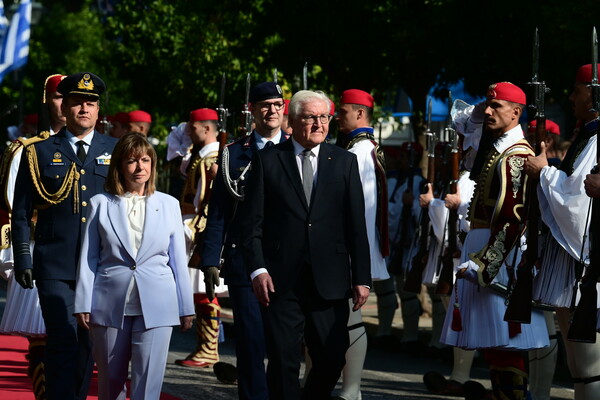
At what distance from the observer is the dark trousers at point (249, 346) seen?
28.1 ft

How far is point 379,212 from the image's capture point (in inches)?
384

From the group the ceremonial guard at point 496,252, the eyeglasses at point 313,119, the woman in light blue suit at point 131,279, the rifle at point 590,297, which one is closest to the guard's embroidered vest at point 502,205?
the ceremonial guard at point 496,252

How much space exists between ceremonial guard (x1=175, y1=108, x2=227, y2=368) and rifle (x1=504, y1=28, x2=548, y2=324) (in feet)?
13.2

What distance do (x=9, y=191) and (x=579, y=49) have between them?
6.39 m

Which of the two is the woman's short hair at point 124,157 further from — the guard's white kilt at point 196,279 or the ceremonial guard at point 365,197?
the guard's white kilt at point 196,279

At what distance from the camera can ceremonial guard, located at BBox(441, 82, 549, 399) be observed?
A: 8312mm

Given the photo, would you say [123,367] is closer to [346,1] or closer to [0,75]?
[346,1]

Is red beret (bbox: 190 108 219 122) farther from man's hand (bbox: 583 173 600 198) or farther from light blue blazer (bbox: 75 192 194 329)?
man's hand (bbox: 583 173 600 198)

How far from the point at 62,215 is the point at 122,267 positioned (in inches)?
33.2

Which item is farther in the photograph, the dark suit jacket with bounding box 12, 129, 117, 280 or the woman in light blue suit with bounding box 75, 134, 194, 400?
the dark suit jacket with bounding box 12, 129, 117, 280

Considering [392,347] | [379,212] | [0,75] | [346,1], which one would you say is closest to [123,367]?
[379,212]

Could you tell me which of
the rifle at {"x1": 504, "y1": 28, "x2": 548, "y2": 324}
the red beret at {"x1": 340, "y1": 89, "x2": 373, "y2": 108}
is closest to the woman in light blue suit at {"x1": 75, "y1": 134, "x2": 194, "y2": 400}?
the rifle at {"x1": 504, "y1": 28, "x2": 548, "y2": 324}

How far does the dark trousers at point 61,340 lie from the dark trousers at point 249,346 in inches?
39.6

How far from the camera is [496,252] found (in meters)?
8.30
